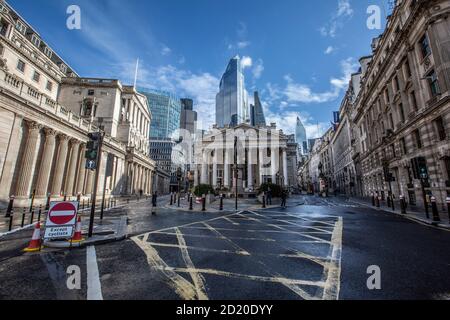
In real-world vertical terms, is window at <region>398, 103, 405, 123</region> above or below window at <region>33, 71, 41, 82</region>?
below

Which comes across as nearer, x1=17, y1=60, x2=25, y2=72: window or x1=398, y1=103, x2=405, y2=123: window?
x1=398, y1=103, x2=405, y2=123: window

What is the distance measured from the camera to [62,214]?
634 centimetres

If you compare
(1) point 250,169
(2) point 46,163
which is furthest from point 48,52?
(1) point 250,169

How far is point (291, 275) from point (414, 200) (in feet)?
84.4

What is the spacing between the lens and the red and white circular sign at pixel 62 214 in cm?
623

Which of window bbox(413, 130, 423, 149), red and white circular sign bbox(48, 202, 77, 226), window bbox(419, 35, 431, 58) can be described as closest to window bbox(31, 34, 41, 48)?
red and white circular sign bbox(48, 202, 77, 226)

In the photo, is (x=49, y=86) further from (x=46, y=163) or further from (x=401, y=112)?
(x=401, y=112)

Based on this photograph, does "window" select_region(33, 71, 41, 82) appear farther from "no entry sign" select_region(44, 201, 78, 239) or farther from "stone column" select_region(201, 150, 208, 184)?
"stone column" select_region(201, 150, 208, 184)

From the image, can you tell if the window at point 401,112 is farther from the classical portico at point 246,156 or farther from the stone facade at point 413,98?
the classical portico at point 246,156

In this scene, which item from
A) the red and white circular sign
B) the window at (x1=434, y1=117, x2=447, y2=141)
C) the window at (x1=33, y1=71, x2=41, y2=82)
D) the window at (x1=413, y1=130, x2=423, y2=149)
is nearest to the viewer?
the red and white circular sign

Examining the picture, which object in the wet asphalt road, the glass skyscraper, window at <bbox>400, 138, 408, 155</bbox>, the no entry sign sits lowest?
the wet asphalt road

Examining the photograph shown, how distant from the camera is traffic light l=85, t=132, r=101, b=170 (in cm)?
741

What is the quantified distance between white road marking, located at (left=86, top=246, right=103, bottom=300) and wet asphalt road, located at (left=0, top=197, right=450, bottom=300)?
0.08 metres
